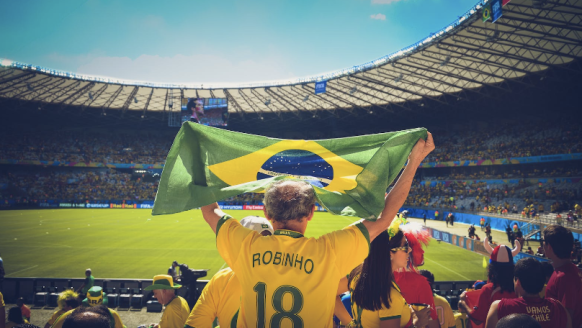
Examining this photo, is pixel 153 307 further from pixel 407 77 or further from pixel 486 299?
pixel 407 77

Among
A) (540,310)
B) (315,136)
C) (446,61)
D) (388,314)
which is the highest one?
(446,61)

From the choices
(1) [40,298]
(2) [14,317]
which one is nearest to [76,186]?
(1) [40,298]

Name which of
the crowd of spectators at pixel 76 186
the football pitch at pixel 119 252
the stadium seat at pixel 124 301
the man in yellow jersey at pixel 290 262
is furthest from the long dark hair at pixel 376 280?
the crowd of spectators at pixel 76 186

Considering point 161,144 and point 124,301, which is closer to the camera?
point 124,301

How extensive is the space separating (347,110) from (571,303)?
144 feet

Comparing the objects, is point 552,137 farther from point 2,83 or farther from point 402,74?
point 2,83

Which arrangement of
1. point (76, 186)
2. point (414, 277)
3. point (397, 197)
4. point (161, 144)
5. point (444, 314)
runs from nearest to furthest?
point (397, 197) < point (414, 277) < point (444, 314) < point (76, 186) < point (161, 144)

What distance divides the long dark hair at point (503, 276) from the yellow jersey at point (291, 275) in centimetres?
301

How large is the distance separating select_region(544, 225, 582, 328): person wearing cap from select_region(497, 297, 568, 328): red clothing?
1.07m

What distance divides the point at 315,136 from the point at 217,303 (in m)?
55.6

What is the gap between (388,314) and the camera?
2.80m

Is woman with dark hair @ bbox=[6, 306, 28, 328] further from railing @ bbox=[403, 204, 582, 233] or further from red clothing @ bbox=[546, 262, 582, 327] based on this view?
railing @ bbox=[403, 204, 582, 233]

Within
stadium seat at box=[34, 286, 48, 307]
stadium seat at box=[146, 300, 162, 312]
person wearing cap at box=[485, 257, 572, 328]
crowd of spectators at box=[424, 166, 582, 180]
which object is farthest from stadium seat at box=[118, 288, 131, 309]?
crowd of spectators at box=[424, 166, 582, 180]

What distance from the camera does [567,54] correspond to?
2461 centimetres
